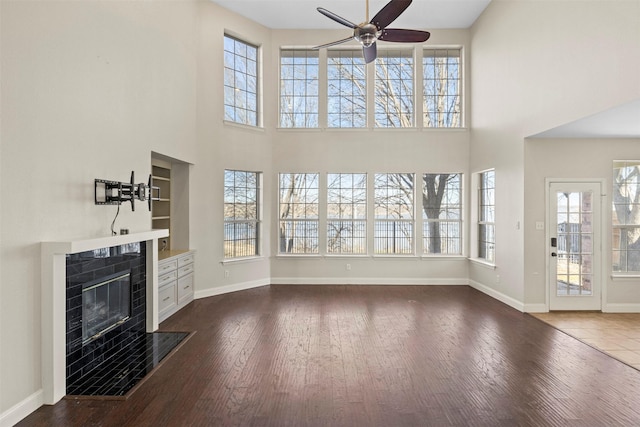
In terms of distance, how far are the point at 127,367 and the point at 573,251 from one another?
19.1ft

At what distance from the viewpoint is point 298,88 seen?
299 inches

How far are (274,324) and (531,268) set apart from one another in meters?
3.72

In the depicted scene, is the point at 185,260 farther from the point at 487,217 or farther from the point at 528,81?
the point at 528,81

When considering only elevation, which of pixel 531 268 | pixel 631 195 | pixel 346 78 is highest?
pixel 346 78

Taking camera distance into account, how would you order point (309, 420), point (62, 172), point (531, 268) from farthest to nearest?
point (531, 268) < point (62, 172) < point (309, 420)

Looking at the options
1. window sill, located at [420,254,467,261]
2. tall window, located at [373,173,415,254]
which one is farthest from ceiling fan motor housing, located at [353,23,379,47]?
window sill, located at [420,254,467,261]

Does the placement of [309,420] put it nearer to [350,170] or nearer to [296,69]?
[350,170]

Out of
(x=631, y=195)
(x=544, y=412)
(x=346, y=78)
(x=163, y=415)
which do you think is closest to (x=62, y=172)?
(x=163, y=415)

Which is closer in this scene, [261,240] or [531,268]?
[531,268]

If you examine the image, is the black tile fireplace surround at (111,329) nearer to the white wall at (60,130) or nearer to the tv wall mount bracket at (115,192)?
the white wall at (60,130)

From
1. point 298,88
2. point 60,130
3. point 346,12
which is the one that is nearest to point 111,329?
point 60,130

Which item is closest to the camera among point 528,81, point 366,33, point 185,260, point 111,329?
point 111,329

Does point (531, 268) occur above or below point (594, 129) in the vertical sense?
below

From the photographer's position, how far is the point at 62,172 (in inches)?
122
